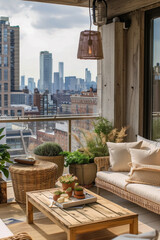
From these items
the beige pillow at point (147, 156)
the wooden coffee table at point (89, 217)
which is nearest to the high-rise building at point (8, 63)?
the beige pillow at point (147, 156)

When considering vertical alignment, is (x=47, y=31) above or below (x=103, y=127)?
above

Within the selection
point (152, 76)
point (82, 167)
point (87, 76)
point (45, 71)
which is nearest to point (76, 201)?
point (82, 167)

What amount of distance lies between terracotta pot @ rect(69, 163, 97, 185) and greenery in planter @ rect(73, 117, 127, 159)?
0.17m

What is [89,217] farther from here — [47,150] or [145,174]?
[47,150]

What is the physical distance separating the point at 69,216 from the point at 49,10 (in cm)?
360

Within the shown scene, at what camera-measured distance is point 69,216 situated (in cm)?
313

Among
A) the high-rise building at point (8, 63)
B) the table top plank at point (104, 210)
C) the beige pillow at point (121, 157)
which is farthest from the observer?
the high-rise building at point (8, 63)

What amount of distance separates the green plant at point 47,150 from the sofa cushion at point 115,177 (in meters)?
0.95

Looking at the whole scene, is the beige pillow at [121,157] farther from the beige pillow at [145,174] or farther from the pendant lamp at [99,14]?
the pendant lamp at [99,14]

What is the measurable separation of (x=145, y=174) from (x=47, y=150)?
174 centimetres

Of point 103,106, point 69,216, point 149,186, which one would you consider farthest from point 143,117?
point 69,216

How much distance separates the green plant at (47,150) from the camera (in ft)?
17.1

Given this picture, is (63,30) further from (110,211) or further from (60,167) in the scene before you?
(110,211)

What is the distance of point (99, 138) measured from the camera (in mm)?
5430
